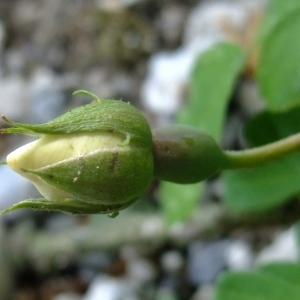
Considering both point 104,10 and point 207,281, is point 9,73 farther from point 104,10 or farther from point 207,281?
point 207,281

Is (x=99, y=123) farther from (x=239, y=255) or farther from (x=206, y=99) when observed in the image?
(x=239, y=255)

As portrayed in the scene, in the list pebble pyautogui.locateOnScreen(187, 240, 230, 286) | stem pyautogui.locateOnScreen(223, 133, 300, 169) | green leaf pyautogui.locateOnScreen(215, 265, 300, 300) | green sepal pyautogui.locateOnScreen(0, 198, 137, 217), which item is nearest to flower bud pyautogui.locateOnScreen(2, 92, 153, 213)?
green sepal pyautogui.locateOnScreen(0, 198, 137, 217)

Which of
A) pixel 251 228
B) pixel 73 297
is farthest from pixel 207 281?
pixel 73 297

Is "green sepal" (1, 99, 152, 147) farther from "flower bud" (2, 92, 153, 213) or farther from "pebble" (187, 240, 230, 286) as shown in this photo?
"pebble" (187, 240, 230, 286)

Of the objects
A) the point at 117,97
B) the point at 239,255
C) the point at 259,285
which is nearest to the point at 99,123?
the point at 259,285

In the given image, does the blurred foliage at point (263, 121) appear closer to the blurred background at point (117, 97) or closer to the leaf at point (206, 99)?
the leaf at point (206, 99)

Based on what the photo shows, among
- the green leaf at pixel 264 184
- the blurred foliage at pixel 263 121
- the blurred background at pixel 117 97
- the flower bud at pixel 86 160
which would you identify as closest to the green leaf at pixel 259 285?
the blurred foliage at pixel 263 121
